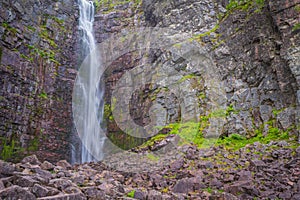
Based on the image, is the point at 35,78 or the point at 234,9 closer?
the point at 234,9

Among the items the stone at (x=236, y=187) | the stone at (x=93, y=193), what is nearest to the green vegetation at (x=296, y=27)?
the stone at (x=236, y=187)

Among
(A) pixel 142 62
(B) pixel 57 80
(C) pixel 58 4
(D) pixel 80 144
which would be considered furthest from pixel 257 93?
(C) pixel 58 4

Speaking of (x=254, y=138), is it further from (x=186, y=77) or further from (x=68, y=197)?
(x=68, y=197)

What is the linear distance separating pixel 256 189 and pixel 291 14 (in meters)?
9.08

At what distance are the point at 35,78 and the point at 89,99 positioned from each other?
13.6 ft

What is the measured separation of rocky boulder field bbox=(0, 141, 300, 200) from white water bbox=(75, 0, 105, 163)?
241 inches

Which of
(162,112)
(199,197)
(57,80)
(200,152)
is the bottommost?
(199,197)

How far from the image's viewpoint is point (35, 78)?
17.3 m

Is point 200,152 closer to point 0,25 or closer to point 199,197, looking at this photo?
point 199,197

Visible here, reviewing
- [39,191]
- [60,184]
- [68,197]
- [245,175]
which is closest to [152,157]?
[245,175]

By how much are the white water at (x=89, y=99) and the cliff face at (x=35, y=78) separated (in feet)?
3.26

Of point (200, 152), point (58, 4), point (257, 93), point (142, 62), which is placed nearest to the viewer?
point (200, 152)

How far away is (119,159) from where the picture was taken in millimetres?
14367

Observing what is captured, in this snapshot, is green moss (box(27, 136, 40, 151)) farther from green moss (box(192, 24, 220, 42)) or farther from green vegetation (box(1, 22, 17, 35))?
green moss (box(192, 24, 220, 42))
